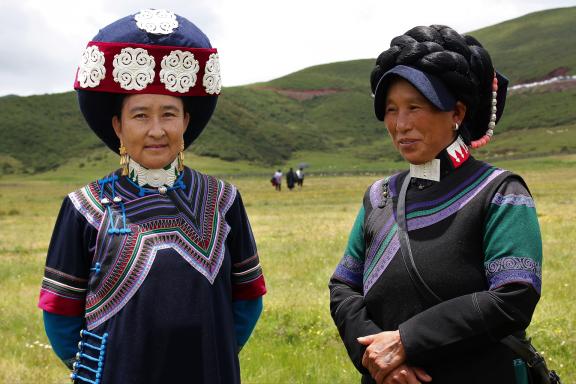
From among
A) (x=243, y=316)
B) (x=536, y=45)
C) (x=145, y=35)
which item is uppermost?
(x=536, y=45)

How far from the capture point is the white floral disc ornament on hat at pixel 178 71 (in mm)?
3059

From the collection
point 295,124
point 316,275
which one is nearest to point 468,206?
point 316,275

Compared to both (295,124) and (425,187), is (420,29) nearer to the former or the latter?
(425,187)

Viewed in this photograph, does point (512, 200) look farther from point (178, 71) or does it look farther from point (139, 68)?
point (139, 68)

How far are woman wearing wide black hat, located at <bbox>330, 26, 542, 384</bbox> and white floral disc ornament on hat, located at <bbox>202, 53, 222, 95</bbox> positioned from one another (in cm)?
74

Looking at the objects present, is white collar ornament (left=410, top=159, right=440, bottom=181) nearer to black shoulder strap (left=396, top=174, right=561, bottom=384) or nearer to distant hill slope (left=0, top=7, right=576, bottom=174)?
black shoulder strap (left=396, top=174, right=561, bottom=384)

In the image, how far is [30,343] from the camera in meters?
7.45

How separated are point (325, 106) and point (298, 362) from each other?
153 metres

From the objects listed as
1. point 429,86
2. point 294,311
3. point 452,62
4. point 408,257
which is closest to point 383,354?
point 408,257

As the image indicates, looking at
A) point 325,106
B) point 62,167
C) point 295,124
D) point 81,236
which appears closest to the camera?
point 81,236

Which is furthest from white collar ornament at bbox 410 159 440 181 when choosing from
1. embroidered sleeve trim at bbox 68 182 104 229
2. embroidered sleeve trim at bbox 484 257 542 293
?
embroidered sleeve trim at bbox 68 182 104 229

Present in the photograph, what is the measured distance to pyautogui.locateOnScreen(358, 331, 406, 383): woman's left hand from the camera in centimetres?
276

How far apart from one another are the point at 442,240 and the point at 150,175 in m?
1.35

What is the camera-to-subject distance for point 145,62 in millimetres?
3025
